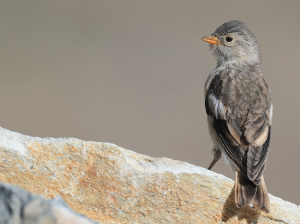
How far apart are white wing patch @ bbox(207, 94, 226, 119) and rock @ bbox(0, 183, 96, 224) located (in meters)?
2.56

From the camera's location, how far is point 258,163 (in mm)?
3219

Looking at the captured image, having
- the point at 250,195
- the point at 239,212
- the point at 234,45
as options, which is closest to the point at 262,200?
the point at 250,195

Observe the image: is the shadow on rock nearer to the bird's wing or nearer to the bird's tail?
the bird's tail

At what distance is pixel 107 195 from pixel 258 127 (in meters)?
1.66

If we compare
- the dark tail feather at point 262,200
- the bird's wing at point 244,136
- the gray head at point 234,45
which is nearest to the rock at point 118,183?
the dark tail feather at point 262,200

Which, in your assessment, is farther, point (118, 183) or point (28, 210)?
point (118, 183)

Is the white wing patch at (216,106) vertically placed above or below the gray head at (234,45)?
below

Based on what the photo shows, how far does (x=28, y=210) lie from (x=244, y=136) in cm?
245

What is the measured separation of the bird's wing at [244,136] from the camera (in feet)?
10.6

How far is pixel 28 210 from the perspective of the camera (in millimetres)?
1424

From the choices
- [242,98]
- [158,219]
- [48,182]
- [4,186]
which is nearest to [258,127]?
[242,98]

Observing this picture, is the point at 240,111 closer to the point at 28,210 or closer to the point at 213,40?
the point at 213,40

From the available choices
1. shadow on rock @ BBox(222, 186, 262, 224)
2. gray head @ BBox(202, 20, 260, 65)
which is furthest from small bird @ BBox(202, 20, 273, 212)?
shadow on rock @ BBox(222, 186, 262, 224)

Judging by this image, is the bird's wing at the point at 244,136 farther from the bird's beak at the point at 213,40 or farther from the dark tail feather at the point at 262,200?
the bird's beak at the point at 213,40
